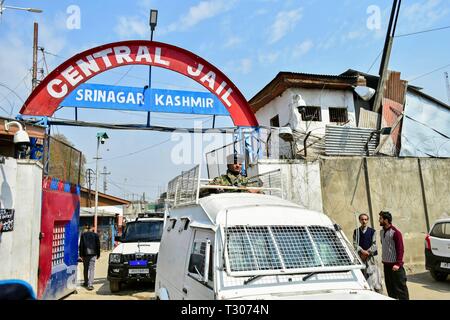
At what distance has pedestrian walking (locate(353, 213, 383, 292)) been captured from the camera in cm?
554

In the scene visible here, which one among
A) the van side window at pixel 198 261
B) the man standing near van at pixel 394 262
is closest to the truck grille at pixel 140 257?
the van side window at pixel 198 261

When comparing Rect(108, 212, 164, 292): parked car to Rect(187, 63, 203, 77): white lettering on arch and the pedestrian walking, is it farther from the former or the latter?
the pedestrian walking

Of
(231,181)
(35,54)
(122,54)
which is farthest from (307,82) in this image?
(35,54)

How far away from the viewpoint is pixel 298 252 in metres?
3.80

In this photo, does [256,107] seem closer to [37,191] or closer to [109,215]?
[37,191]

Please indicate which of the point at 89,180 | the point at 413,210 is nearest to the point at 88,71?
the point at 413,210

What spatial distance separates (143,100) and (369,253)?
7059 millimetres

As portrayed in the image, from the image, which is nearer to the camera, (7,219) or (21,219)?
(7,219)

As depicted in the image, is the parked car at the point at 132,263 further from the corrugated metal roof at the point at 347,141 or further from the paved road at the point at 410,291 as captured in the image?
the corrugated metal roof at the point at 347,141

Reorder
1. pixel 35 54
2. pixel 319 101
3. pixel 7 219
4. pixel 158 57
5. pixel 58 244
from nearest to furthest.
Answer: pixel 7 219 → pixel 58 244 → pixel 158 57 → pixel 319 101 → pixel 35 54

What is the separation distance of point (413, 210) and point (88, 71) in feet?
34.4

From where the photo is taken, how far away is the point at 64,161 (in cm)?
916

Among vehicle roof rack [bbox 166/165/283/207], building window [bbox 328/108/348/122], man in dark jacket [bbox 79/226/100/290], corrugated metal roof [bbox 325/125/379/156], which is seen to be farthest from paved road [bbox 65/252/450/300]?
building window [bbox 328/108/348/122]

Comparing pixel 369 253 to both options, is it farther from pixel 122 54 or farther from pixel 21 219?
pixel 122 54
